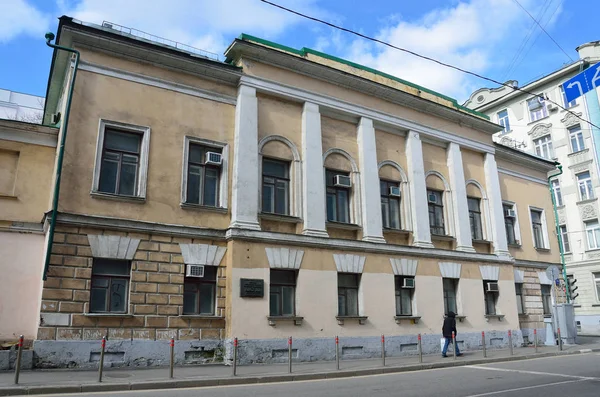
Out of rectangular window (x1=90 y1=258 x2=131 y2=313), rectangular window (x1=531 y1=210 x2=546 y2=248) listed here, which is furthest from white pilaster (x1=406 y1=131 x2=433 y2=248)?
rectangular window (x1=90 y1=258 x2=131 y2=313)

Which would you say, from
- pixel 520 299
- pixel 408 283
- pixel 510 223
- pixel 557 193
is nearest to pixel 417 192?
pixel 408 283

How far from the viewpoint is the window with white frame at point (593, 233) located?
34375mm

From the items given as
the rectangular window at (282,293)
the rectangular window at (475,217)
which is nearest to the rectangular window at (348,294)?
the rectangular window at (282,293)

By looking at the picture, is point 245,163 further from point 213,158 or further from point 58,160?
point 58,160

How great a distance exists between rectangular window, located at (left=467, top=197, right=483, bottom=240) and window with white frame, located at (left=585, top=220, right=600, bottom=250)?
1731 centimetres

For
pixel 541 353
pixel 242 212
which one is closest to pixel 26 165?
pixel 242 212

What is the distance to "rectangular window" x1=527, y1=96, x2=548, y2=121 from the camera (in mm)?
39219

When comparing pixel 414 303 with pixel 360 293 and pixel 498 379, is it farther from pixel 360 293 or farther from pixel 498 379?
pixel 498 379

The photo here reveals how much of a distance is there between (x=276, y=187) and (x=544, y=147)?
3015 centimetres

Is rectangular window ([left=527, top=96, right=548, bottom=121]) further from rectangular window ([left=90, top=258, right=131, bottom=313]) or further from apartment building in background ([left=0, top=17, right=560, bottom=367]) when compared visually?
rectangular window ([left=90, top=258, right=131, bottom=313])

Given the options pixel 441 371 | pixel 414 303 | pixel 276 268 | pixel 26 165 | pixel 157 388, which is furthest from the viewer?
pixel 414 303

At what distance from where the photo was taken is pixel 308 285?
16000 millimetres

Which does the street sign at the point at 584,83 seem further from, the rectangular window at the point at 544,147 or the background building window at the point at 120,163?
the rectangular window at the point at 544,147

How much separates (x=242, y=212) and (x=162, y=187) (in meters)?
2.58
